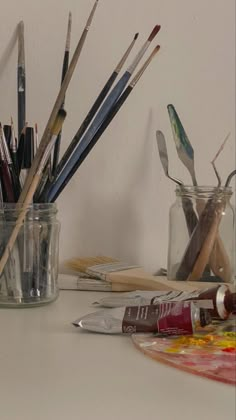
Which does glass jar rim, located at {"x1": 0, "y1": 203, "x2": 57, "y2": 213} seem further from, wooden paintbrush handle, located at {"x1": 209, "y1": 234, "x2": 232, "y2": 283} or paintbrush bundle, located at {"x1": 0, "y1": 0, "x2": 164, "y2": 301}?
wooden paintbrush handle, located at {"x1": 209, "y1": 234, "x2": 232, "y2": 283}

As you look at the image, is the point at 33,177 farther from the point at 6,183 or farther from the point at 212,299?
the point at 212,299

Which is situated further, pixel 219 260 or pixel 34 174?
pixel 219 260

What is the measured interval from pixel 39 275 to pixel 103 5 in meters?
0.32

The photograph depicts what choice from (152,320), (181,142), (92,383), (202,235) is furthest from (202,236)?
(92,383)

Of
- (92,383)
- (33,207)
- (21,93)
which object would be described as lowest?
(92,383)

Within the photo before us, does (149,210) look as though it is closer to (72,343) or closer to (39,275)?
(39,275)

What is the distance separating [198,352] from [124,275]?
258 mm

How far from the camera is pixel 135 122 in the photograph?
79 cm

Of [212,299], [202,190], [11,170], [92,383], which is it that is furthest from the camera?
[202,190]

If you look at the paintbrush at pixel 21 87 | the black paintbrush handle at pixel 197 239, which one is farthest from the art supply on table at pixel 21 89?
the black paintbrush handle at pixel 197 239

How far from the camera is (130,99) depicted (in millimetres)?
788

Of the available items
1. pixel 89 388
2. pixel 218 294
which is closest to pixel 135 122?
pixel 218 294

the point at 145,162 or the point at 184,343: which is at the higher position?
the point at 145,162

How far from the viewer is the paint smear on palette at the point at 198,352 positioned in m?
0.41
